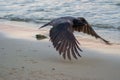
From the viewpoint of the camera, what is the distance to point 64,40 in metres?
4.11

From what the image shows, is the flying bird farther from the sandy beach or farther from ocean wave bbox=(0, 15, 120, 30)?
ocean wave bbox=(0, 15, 120, 30)

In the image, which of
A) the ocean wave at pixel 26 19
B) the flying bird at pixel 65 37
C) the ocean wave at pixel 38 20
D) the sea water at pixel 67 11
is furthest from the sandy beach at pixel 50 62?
the ocean wave at pixel 26 19

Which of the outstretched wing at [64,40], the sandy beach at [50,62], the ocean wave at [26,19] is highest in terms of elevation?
the outstretched wing at [64,40]

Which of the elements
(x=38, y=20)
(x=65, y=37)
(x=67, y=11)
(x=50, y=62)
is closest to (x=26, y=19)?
(x=38, y=20)

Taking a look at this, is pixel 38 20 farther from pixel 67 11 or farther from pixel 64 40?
pixel 64 40

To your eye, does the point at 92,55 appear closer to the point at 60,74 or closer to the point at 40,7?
the point at 60,74

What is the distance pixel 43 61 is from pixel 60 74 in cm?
74

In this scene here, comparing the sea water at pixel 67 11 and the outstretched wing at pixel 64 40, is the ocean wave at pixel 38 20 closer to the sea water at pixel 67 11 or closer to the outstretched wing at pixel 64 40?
the sea water at pixel 67 11

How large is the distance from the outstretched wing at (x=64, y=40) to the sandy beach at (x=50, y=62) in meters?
0.75

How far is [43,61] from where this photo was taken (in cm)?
566

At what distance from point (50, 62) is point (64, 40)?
60.8 inches

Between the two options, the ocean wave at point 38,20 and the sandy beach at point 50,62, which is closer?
the sandy beach at point 50,62

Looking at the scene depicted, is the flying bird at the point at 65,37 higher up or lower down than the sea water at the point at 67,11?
higher up

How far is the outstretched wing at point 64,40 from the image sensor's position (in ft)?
12.8
